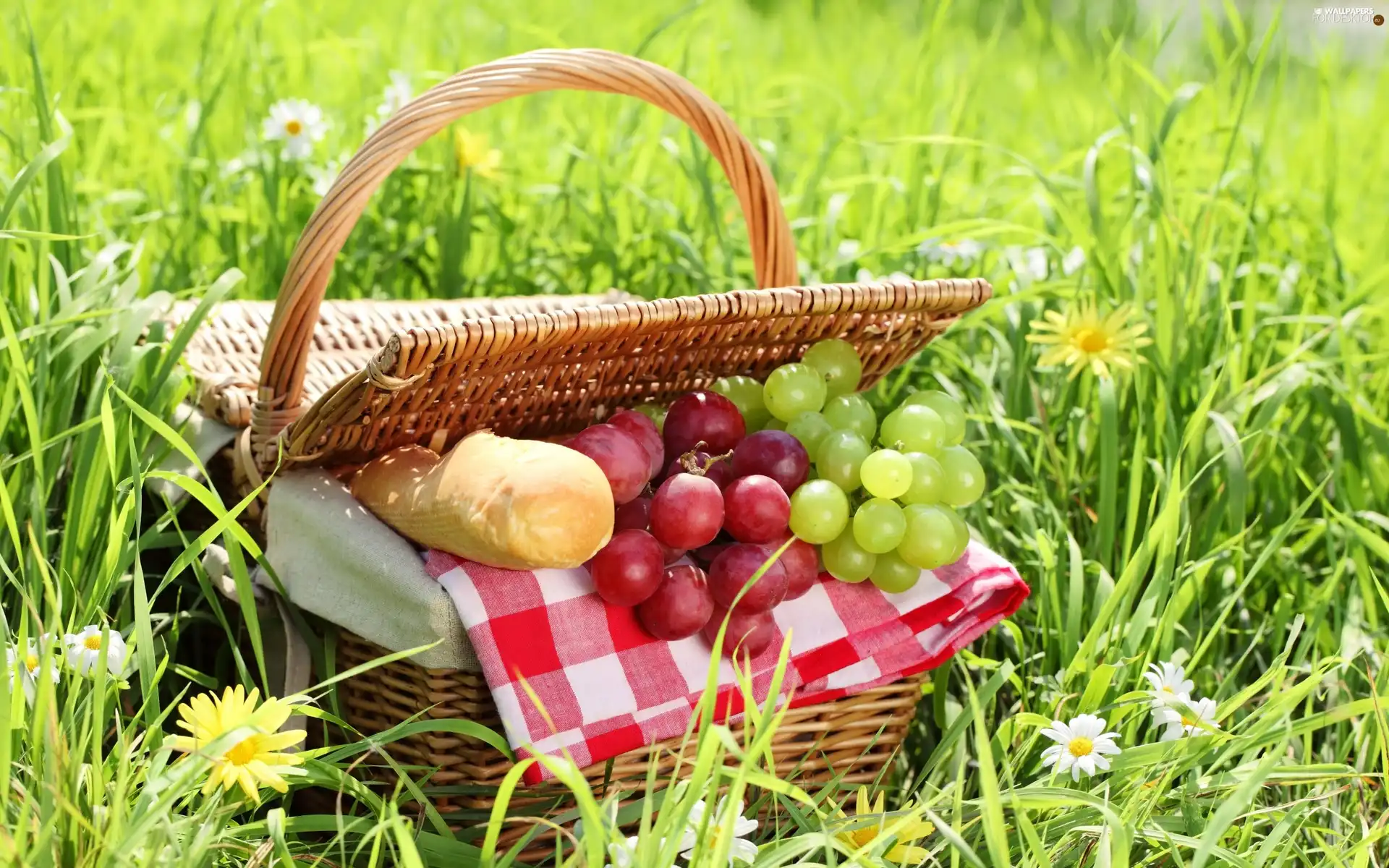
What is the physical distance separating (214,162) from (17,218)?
0.57 meters

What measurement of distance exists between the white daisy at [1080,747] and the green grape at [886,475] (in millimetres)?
288

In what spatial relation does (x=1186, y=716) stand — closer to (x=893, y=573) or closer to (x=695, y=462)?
(x=893, y=573)

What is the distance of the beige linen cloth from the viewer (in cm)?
115

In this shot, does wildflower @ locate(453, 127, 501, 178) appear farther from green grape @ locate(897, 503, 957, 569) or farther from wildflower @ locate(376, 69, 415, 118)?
green grape @ locate(897, 503, 957, 569)

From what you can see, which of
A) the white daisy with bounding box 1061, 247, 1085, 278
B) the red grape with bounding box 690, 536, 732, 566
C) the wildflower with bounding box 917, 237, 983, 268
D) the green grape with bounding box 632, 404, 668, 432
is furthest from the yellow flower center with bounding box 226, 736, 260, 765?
the white daisy with bounding box 1061, 247, 1085, 278

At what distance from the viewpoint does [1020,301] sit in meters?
1.96

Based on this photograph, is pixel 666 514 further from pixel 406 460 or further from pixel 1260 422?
pixel 1260 422

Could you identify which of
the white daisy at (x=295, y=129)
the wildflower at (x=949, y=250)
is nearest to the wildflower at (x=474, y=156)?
the white daisy at (x=295, y=129)

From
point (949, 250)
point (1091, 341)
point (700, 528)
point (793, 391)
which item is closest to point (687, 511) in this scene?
point (700, 528)

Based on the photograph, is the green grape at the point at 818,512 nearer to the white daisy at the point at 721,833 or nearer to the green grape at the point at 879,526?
the green grape at the point at 879,526

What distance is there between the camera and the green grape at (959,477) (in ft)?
4.50

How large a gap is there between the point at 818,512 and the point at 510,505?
1.14 feet

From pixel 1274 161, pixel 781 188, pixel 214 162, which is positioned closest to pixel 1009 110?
pixel 1274 161

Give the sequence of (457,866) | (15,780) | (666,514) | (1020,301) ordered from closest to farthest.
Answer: (15,780)
(457,866)
(666,514)
(1020,301)
